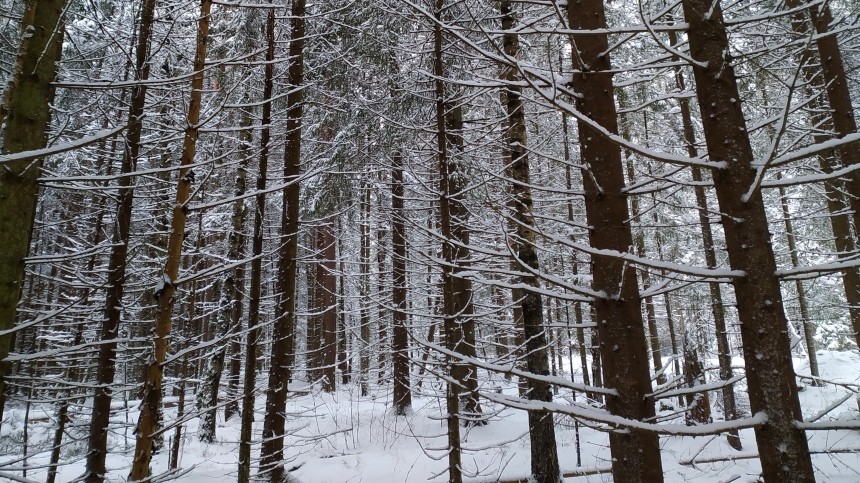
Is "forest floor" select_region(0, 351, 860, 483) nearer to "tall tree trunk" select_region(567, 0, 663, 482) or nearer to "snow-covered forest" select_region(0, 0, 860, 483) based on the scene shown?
"snow-covered forest" select_region(0, 0, 860, 483)

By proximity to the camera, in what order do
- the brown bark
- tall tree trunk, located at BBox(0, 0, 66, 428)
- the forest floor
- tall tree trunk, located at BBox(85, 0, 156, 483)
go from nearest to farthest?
1. tall tree trunk, located at BBox(0, 0, 66, 428)
2. tall tree trunk, located at BBox(85, 0, 156, 483)
3. the brown bark
4. the forest floor

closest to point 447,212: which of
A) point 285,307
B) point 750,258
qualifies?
point 285,307

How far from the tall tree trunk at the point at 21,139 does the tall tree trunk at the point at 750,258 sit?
147 inches

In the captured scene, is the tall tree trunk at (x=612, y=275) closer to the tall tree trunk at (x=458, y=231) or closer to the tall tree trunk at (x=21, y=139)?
the tall tree trunk at (x=458, y=231)

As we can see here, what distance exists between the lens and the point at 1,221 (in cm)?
283

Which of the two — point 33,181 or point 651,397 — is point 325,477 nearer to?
point 33,181

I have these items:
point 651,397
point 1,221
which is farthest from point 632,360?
point 1,221

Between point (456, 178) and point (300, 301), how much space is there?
920 inches

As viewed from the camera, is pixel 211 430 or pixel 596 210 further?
pixel 211 430

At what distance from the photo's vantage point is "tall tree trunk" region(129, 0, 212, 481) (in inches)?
124

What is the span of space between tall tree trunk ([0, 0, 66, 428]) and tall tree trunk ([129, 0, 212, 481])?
802 mm

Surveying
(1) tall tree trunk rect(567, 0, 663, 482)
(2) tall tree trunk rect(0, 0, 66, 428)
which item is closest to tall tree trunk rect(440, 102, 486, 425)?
(1) tall tree trunk rect(567, 0, 663, 482)

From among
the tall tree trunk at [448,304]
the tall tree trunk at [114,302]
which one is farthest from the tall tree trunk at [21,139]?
the tall tree trunk at [448,304]

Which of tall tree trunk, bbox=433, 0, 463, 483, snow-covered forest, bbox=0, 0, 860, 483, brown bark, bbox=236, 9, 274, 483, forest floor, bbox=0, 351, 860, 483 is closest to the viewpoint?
snow-covered forest, bbox=0, 0, 860, 483
